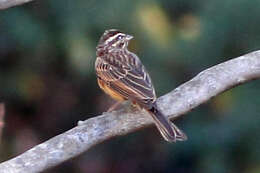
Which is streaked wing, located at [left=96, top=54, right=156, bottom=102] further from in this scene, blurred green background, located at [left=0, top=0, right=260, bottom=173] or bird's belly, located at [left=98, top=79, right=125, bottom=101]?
blurred green background, located at [left=0, top=0, right=260, bottom=173]

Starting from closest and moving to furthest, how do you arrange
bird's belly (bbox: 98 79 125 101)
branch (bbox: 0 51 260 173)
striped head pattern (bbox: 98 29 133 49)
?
branch (bbox: 0 51 260 173) < bird's belly (bbox: 98 79 125 101) < striped head pattern (bbox: 98 29 133 49)

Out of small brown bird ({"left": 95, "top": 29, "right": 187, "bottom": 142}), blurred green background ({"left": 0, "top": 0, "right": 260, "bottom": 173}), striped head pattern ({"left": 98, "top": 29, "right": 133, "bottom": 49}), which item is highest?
striped head pattern ({"left": 98, "top": 29, "right": 133, "bottom": 49})

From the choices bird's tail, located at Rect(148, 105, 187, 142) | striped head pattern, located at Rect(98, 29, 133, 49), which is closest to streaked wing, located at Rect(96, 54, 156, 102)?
striped head pattern, located at Rect(98, 29, 133, 49)

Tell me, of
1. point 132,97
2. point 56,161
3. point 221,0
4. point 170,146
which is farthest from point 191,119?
point 56,161

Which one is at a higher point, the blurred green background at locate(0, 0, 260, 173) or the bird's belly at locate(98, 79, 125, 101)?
the bird's belly at locate(98, 79, 125, 101)

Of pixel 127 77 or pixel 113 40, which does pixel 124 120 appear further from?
pixel 113 40

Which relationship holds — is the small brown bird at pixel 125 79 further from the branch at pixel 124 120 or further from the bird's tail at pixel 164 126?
the branch at pixel 124 120

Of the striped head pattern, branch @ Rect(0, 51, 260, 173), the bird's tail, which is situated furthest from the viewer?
the striped head pattern
